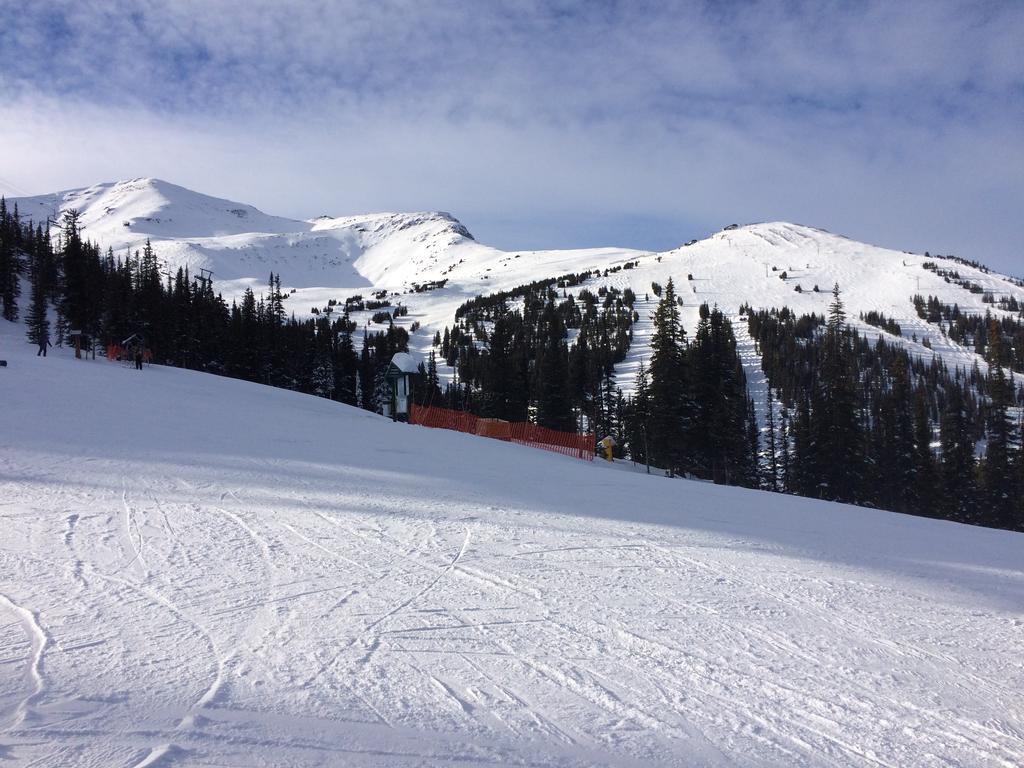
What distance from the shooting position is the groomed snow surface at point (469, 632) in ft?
11.1

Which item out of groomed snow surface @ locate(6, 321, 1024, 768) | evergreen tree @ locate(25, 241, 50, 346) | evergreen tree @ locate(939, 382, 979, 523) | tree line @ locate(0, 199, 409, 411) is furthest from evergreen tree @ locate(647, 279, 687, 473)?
evergreen tree @ locate(25, 241, 50, 346)

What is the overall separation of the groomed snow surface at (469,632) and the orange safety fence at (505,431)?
1955 cm

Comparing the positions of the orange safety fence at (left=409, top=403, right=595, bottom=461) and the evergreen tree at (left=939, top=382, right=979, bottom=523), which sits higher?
the orange safety fence at (left=409, top=403, right=595, bottom=461)

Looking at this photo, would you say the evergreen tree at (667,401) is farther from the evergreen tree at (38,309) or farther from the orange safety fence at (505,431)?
the evergreen tree at (38,309)

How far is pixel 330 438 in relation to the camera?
17.0 meters

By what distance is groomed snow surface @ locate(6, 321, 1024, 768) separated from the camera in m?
3.40

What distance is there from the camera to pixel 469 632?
4801 millimetres

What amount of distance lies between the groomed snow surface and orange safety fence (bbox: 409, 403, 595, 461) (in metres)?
19.5

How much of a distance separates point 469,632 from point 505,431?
25.5 metres

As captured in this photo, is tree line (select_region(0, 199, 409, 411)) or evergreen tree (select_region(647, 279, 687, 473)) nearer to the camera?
evergreen tree (select_region(647, 279, 687, 473))

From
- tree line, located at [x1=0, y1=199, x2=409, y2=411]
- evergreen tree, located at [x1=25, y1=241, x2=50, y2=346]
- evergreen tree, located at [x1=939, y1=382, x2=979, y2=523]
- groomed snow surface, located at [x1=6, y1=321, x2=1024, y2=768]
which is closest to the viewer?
groomed snow surface, located at [x1=6, y1=321, x2=1024, y2=768]

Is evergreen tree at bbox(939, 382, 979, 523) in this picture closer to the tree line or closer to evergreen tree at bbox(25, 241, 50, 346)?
the tree line

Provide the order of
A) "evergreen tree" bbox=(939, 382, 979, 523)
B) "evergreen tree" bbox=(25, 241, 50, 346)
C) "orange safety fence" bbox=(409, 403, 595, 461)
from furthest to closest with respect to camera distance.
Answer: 1. "evergreen tree" bbox=(25, 241, 50, 346)
2. "evergreen tree" bbox=(939, 382, 979, 523)
3. "orange safety fence" bbox=(409, 403, 595, 461)

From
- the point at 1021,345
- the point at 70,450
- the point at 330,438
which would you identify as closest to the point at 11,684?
the point at 70,450
